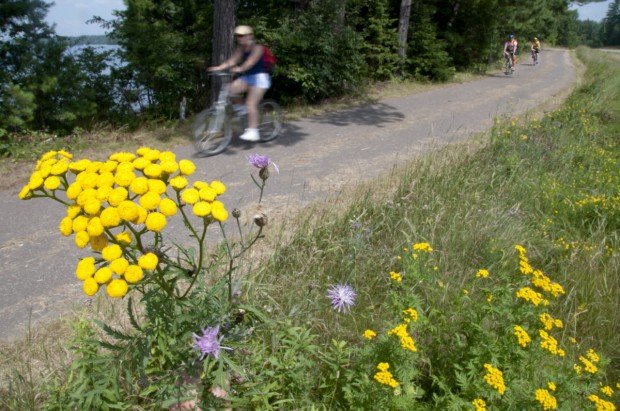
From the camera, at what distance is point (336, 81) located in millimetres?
10852

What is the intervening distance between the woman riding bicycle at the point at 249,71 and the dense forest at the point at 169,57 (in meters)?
2.06

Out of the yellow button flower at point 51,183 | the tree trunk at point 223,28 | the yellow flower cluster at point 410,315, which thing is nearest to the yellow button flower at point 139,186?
the yellow button flower at point 51,183

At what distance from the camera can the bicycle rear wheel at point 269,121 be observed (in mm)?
7391

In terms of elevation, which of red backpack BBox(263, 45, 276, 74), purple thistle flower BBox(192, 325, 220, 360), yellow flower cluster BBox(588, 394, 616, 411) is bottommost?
yellow flower cluster BBox(588, 394, 616, 411)

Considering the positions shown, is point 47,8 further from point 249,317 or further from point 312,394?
point 312,394

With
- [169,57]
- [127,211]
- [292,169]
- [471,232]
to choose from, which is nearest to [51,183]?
[127,211]

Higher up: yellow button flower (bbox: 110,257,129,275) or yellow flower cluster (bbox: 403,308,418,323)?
yellow button flower (bbox: 110,257,129,275)

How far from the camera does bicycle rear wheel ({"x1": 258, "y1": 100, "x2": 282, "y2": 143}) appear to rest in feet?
24.2

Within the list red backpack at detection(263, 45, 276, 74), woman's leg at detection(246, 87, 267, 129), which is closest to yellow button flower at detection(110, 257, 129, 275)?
woman's leg at detection(246, 87, 267, 129)

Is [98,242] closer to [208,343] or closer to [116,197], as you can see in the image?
[116,197]

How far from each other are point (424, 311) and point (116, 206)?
1847 millimetres

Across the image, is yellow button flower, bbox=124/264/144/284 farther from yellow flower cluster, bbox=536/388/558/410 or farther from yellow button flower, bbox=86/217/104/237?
yellow flower cluster, bbox=536/388/558/410

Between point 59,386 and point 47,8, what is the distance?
6.90m

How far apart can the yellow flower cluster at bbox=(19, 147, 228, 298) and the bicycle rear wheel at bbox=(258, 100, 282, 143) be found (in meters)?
5.77
